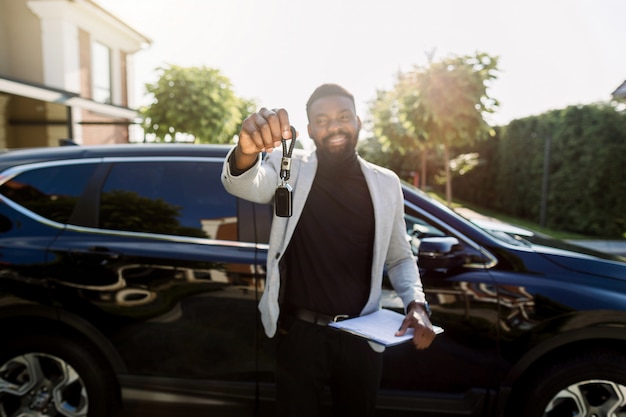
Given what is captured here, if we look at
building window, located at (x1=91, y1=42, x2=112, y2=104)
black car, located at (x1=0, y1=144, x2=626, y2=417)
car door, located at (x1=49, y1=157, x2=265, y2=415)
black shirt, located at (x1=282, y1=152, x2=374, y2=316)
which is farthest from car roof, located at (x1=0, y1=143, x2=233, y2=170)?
building window, located at (x1=91, y1=42, x2=112, y2=104)

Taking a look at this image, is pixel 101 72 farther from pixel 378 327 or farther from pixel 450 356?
pixel 378 327

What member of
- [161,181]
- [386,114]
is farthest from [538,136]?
[161,181]

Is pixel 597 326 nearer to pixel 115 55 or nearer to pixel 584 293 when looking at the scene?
pixel 584 293

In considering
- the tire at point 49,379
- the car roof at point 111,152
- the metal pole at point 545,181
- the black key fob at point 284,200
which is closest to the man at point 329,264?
the black key fob at point 284,200

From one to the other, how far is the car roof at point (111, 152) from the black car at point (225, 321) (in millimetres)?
271

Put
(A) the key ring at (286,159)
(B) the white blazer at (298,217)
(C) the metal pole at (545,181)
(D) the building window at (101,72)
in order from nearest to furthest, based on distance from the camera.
Answer: 1. (A) the key ring at (286,159)
2. (B) the white blazer at (298,217)
3. (C) the metal pole at (545,181)
4. (D) the building window at (101,72)

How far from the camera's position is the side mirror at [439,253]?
7.32 feet

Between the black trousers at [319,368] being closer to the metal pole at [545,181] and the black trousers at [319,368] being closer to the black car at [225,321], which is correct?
the black car at [225,321]

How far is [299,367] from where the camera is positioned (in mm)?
1761

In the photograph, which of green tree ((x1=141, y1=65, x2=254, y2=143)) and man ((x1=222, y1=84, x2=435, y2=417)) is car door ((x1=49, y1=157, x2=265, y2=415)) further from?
green tree ((x1=141, y1=65, x2=254, y2=143))

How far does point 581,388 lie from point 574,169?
11.2 metres

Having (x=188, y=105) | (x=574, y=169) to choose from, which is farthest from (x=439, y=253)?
(x=188, y=105)

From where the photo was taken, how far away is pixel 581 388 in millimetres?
2268

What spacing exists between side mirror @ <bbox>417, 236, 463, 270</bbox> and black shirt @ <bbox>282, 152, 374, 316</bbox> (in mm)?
486
